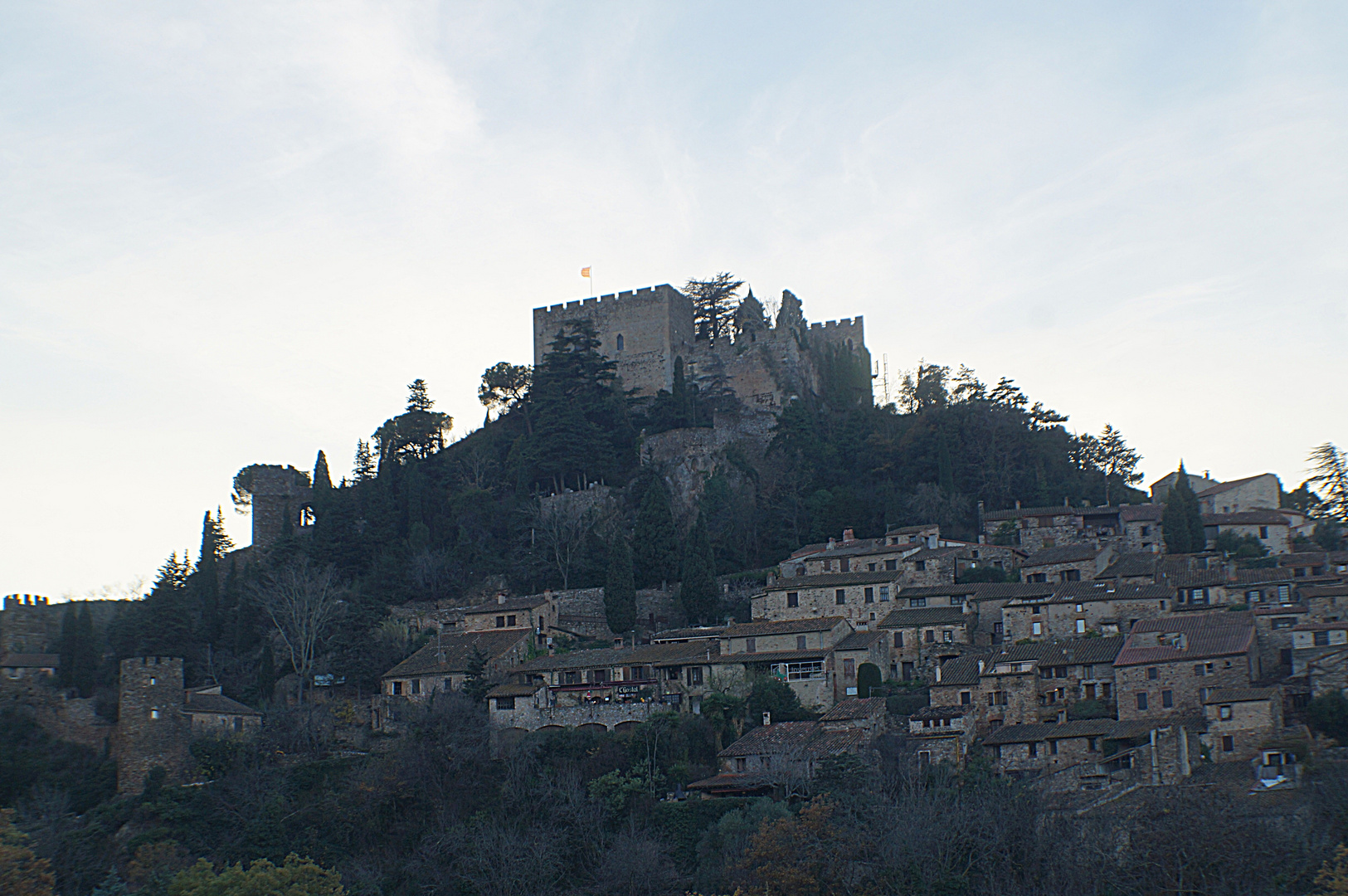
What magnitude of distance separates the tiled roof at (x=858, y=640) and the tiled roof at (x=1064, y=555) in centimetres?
833

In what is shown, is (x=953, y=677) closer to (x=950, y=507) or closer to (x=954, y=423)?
(x=950, y=507)

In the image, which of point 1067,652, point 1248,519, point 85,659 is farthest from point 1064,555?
point 85,659

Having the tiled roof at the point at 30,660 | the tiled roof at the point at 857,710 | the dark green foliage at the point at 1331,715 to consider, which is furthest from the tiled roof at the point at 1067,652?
the tiled roof at the point at 30,660

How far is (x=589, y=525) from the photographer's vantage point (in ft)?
220

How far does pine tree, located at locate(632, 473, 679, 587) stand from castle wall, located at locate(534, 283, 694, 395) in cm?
1756

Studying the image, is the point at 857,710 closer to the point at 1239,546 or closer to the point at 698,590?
the point at 698,590

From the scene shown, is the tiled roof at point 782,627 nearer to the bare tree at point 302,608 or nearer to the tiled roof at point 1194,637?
the tiled roof at point 1194,637

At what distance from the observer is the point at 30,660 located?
185 ft

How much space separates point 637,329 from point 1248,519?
37638mm

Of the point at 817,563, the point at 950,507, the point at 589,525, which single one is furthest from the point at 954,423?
the point at 589,525

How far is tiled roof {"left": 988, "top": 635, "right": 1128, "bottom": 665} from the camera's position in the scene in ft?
151

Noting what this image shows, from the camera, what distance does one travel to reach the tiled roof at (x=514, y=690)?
165 feet

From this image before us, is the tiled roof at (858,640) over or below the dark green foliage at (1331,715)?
over

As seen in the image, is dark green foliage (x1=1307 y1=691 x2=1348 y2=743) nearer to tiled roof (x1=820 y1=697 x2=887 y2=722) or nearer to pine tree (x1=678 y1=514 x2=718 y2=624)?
Result: tiled roof (x1=820 y1=697 x2=887 y2=722)
